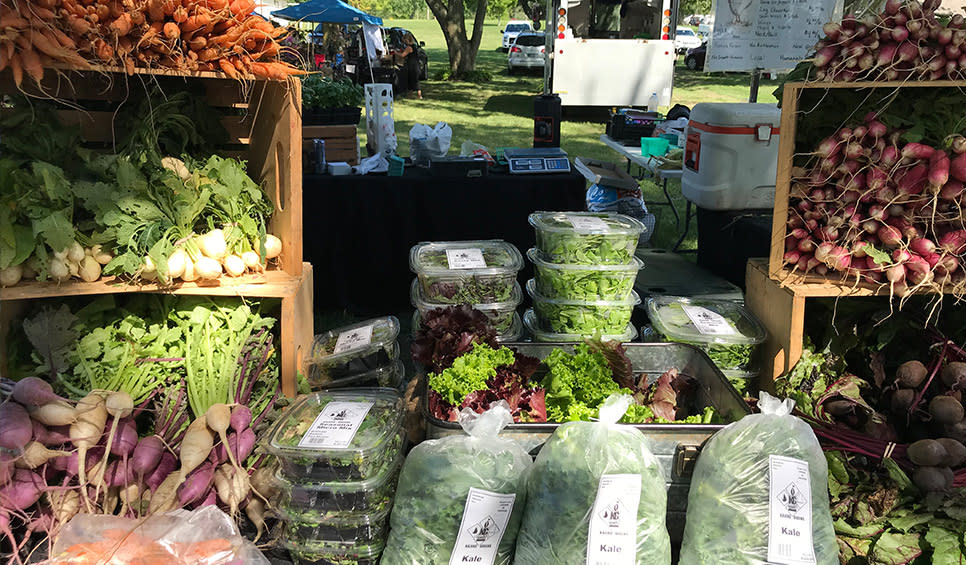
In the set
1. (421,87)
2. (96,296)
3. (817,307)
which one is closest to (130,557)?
(96,296)

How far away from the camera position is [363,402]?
230cm

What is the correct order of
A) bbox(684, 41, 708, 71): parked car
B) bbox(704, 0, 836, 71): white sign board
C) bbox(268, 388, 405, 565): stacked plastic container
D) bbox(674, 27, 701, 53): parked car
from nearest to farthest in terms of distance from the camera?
bbox(268, 388, 405, 565): stacked plastic container
bbox(704, 0, 836, 71): white sign board
bbox(684, 41, 708, 71): parked car
bbox(674, 27, 701, 53): parked car

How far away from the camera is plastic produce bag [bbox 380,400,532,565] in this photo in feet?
6.07

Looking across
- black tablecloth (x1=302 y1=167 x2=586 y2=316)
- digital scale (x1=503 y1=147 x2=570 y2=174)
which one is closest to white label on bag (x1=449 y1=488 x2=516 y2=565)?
black tablecloth (x1=302 y1=167 x2=586 y2=316)

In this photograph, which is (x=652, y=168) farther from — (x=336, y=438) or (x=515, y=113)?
(x=515, y=113)

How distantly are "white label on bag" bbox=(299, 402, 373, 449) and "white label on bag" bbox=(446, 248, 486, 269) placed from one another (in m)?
0.77

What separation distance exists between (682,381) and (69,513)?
76.9 inches

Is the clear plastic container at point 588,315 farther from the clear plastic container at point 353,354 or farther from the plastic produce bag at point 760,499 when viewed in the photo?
the plastic produce bag at point 760,499

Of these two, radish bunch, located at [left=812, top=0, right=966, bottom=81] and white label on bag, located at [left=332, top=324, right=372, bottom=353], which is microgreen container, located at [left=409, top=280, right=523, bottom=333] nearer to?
white label on bag, located at [left=332, top=324, right=372, bottom=353]

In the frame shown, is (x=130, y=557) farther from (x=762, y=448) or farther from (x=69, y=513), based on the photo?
(x=762, y=448)

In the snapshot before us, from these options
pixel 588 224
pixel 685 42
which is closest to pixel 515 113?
pixel 588 224

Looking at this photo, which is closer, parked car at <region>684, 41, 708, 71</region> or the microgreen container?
the microgreen container

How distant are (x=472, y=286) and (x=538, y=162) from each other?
84.9 inches

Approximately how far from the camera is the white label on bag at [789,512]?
1.74 m
